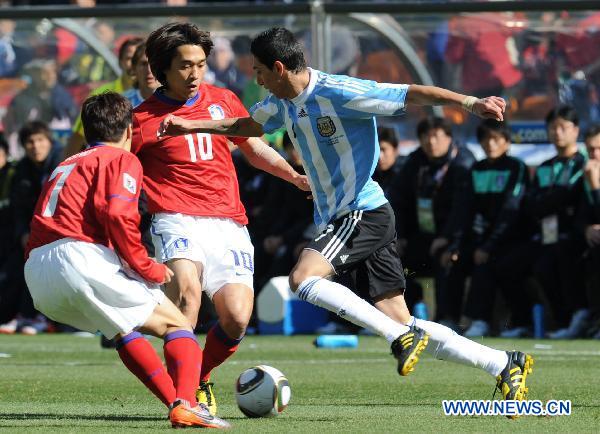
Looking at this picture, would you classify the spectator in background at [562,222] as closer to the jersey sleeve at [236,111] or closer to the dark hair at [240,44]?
the dark hair at [240,44]

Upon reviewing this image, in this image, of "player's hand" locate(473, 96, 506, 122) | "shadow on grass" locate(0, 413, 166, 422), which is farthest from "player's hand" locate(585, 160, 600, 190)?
"shadow on grass" locate(0, 413, 166, 422)

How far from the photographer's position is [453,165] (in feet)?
46.8

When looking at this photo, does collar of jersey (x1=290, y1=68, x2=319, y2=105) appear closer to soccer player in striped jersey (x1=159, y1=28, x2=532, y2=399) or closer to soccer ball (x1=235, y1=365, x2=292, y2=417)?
soccer player in striped jersey (x1=159, y1=28, x2=532, y2=399)

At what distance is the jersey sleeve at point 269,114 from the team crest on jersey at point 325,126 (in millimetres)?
271

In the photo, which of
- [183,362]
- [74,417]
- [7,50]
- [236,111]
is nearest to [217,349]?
[74,417]

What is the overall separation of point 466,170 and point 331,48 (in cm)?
225

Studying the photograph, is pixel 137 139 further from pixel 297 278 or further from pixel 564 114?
pixel 564 114

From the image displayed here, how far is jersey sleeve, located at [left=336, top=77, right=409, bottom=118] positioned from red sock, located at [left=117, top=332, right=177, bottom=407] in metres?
1.66

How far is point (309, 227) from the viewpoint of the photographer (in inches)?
591

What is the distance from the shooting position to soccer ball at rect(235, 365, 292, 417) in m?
7.19

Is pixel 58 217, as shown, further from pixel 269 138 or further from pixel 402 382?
pixel 269 138

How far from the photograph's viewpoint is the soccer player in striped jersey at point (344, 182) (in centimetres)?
713

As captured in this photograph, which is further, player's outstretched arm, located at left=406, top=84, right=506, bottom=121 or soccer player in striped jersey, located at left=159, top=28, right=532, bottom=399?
soccer player in striped jersey, located at left=159, top=28, right=532, bottom=399

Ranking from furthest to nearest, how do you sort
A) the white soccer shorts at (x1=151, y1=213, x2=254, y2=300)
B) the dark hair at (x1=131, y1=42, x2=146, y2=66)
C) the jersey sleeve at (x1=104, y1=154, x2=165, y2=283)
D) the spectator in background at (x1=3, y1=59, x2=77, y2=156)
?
the spectator in background at (x1=3, y1=59, x2=77, y2=156) < the dark hair at (x1=131, y1=42, x2=146, y2=66) < the white soccer shorts at (x1=151, y1=213, x2=254, y2=300) < the jersey sleeve at (x1=104, y1=154, x2=165, y2=283)
